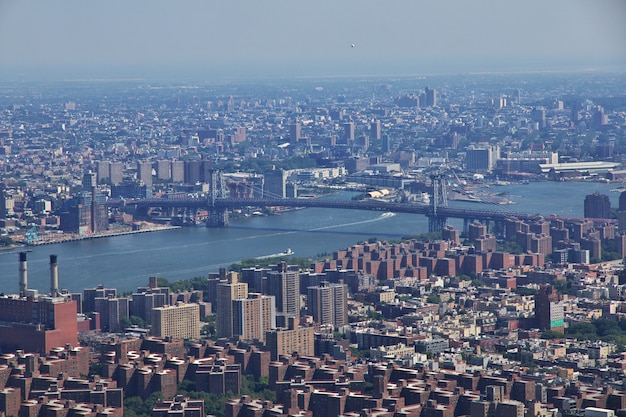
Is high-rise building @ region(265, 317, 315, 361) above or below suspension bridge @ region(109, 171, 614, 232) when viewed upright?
above

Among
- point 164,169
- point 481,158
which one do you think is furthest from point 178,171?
point 481,158

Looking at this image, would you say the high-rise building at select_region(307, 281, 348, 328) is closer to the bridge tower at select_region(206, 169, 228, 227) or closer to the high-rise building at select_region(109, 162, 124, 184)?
the bridge tower at select_region(206, 169, 228, 227)

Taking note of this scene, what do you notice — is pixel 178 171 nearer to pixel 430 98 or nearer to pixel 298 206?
pixel 298 206

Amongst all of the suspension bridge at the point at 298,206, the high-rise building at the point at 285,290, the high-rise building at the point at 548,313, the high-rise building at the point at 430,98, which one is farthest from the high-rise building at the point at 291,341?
the high-rise building at the point at 430,98

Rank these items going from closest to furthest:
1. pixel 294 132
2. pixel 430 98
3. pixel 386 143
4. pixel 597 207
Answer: pixel 597 207
pixel 386 143
pixel 294 132
pixel 430 98

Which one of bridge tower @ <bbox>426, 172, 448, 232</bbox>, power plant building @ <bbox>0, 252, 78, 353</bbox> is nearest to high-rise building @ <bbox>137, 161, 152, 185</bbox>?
bridge tower @ <bbox>426, 172, 448, 232</bbox>

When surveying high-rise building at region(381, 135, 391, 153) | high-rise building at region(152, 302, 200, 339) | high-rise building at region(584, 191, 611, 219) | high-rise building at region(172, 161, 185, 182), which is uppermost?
high-rise building at region(152, 302, 200, 339)

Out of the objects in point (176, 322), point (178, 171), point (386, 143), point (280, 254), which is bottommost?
point (386, 143)

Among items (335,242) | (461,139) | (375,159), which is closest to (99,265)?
(335,242)
